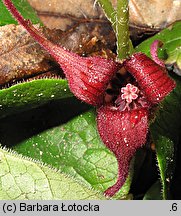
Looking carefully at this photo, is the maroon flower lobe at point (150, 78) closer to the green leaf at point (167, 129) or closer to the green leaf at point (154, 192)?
the green leaf at point (167, 129)

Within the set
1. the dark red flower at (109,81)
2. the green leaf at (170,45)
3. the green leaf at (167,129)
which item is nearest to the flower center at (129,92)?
the dark red flower at (109,81)

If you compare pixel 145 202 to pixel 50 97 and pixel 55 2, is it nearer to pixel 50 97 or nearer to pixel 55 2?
pixel 50 97

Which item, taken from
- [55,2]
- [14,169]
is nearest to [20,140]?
[14,169]

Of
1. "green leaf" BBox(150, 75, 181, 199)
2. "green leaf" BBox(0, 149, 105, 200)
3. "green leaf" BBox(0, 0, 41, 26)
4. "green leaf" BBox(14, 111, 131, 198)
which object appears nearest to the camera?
"green leaf" BBox(0, 149, 105, 200)

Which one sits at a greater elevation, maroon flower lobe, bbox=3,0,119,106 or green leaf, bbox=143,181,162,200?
maroon flower lobe, bbox=3,0,119,106

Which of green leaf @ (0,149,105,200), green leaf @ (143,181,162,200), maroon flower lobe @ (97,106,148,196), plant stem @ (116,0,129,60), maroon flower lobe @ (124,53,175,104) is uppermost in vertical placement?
plant stem @ (116,0,129,60)

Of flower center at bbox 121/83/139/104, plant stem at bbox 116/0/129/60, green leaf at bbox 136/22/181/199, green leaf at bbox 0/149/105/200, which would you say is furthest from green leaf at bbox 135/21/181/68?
green leaf at bbox 0/149/105/200

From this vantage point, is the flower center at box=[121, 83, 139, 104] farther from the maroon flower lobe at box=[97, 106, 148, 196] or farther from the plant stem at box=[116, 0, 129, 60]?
the plant stem at box=[116, 0, 129, 60]

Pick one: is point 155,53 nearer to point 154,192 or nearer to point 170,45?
point 170,45
